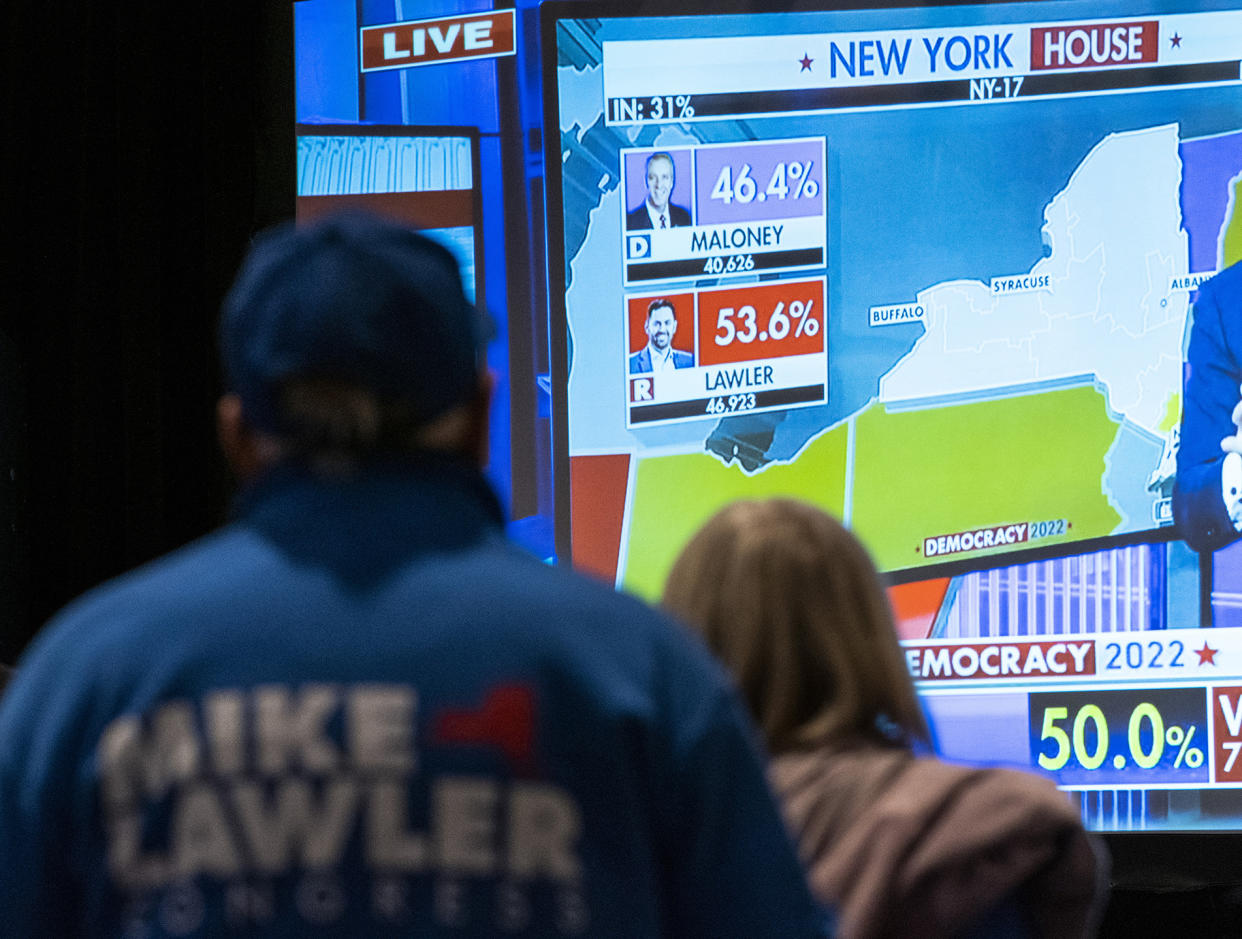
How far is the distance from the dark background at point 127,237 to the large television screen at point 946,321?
24.9 inches

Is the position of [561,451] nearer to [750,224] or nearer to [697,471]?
[697,471]

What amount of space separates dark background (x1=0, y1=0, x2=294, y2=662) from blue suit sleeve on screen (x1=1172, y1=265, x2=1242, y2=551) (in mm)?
1667

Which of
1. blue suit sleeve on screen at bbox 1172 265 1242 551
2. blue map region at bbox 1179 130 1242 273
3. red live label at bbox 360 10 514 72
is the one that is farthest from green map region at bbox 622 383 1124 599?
red live label at bbox 360 10 514 72

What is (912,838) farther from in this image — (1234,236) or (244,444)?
(1234,236)

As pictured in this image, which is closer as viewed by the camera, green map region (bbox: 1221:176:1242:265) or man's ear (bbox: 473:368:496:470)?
man's ear (bbox: 473:368:496:470)

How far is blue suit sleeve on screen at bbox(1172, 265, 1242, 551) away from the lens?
2670 mm

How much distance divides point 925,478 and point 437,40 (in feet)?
3.85

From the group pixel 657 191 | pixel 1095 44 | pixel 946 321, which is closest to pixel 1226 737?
pixel 946 321

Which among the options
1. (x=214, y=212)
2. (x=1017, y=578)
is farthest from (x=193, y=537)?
(x=1017, y=578)

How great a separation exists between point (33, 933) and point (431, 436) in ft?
1.03

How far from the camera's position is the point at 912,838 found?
110 centimetres

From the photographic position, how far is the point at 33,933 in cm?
78

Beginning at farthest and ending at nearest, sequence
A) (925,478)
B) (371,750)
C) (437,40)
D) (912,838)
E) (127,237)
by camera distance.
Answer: (127,237), (437,40), (925,478), (912,838), (371,750)

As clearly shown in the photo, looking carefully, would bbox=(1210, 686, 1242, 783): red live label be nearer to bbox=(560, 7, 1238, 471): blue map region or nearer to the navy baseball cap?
bbox=(560, 7, 1238, 471): blue map region
